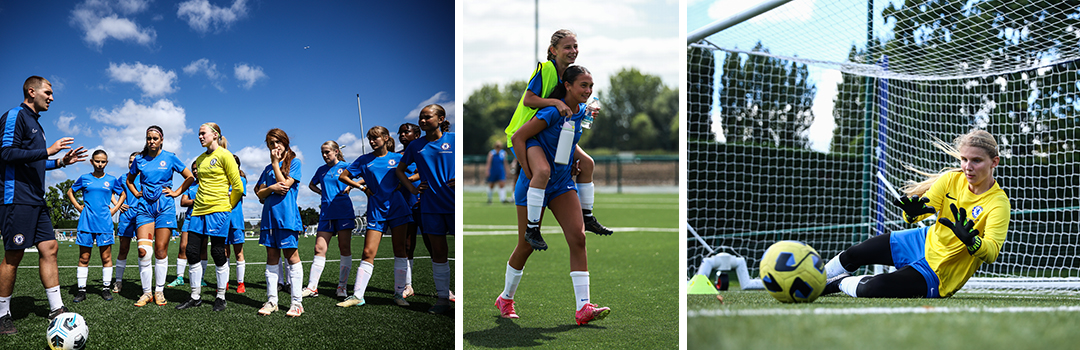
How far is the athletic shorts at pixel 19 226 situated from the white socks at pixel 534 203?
10.2 feet

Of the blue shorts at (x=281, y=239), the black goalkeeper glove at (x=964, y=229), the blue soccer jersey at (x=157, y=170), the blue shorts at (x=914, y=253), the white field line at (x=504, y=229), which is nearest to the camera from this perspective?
the black goalkeeper glove at (x=964, y=229)

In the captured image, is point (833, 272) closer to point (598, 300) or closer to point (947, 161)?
point (598, 300)

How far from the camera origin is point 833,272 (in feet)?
14.0

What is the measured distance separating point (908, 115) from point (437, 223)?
630cm

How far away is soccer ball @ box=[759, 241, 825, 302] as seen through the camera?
9.99ft

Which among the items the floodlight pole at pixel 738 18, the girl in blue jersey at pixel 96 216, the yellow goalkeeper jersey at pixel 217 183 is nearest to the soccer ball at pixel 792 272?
the floodlight pole at pixel 738 18

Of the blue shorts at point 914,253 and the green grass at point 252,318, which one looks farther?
the blue shorts at point 914,253

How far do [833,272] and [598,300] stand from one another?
5.20 ft

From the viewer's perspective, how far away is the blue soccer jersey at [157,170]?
488 cm

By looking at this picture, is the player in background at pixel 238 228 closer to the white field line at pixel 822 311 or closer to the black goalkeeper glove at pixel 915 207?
the white field line at pixel 822 311

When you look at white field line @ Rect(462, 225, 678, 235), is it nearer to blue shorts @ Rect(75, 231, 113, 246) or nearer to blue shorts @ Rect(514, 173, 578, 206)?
blue shorts @ Rect(75, 231, 113, 246)

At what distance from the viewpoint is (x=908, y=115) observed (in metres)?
7.79

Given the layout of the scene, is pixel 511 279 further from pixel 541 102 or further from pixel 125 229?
pixel 125 229

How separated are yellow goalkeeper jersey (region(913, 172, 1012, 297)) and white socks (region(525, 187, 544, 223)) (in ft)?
8.08
